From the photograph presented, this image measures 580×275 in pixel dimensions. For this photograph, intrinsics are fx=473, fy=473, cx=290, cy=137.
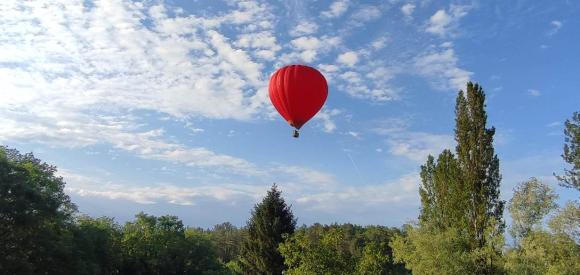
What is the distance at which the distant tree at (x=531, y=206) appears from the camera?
35.8 meters

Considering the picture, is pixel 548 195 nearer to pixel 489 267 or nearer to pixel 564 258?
pixel 564 258

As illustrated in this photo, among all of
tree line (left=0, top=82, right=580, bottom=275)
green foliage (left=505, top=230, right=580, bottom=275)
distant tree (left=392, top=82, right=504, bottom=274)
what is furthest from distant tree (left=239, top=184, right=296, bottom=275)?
green foliage (left=505, top=230, right=580, bottom=275)

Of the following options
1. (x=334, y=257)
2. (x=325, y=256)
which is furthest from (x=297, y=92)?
(x=334, y=257)

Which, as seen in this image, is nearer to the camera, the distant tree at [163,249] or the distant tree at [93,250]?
the distant tree at [93,250]

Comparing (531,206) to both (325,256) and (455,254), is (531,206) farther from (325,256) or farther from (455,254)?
(325,256)

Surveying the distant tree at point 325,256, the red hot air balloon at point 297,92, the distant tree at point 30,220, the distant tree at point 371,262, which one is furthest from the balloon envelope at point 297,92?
the distant tree at point 30,220

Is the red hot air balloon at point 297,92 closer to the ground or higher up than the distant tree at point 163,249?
higher up

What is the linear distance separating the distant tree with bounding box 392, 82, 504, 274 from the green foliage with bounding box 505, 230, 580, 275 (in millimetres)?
1662

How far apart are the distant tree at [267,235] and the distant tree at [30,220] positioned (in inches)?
684

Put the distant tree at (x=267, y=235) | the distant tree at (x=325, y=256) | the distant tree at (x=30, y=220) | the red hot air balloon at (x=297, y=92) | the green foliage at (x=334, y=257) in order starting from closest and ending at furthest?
the green foliage at (x=334, y=257) → the distant tree at (x=325, y=256) → the red hot air balloon at (x=297, y=92) → the distant tree at (x=30, y=220) → the distant tree at (x=267, y=235)

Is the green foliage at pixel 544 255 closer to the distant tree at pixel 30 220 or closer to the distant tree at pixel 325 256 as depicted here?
the distant tree at pixel 325 256

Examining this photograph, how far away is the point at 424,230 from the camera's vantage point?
42.8m

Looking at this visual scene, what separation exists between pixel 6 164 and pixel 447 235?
34810 mm

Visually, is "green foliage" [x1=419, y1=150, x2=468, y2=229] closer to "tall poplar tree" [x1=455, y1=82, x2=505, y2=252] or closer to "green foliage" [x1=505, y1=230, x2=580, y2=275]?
"tall poplar tree" [x1=455, y1=82, x2=505, y2=252]
